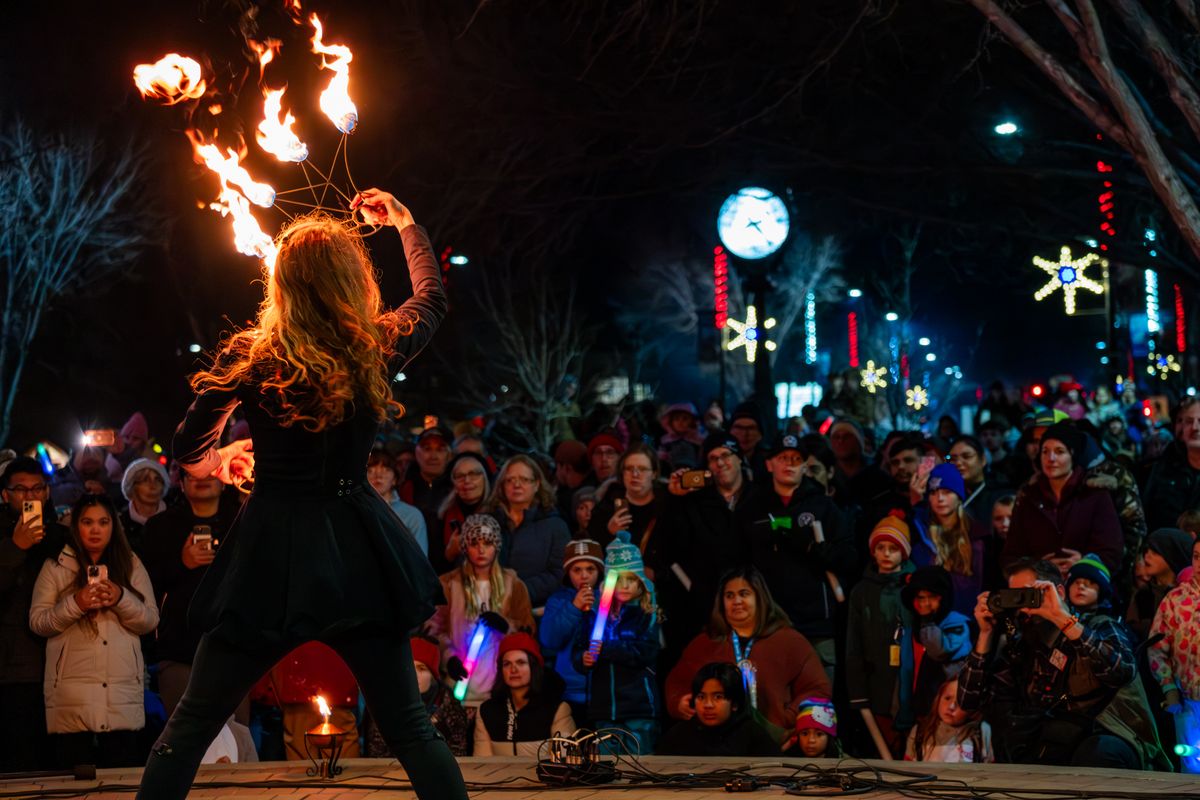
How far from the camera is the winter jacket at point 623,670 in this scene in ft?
26.6

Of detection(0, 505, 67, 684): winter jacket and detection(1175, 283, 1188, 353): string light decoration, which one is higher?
detection(1175, 283, 1188, 353): string light decoration

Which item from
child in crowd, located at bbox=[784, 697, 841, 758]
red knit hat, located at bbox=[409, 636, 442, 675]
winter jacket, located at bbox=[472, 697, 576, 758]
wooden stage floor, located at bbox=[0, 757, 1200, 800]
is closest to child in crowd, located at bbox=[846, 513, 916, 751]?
child in crowd, located at bbox=[784, 697, 841, 758]

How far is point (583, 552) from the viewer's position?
28.6 feet

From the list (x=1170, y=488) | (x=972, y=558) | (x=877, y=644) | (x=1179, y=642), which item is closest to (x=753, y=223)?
(x=1170, y=488)

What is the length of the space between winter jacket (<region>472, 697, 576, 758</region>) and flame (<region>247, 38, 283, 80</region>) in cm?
377

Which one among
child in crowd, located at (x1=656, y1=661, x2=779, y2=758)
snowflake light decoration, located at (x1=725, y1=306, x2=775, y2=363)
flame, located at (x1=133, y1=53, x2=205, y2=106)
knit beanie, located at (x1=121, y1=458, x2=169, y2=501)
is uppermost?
snowflake light decoration, located at (x1=725, y1=306, x2=775, y2=363)

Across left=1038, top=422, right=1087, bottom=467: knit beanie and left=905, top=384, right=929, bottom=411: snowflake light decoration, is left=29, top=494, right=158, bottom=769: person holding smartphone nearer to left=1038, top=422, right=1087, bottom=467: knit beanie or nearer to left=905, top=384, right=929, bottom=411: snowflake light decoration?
left=1038, top=422, right=1087, bottom=467: knit beanie

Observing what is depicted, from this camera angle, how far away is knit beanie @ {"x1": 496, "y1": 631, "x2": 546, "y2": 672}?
827 centimetres

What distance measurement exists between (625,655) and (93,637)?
9.77 feet

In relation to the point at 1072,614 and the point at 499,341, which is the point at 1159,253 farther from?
the point at 499,341

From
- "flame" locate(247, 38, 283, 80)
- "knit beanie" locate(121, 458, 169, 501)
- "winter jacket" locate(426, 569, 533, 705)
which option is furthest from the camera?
"knit beanie" locate(121, 458, 169, 501)

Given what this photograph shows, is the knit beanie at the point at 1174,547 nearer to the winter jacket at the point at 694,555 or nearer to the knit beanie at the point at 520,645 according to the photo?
the winter jacket at the point at 694,555

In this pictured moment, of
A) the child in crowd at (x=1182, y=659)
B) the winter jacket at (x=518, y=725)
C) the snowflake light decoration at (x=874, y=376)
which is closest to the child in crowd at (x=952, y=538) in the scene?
the child in crowd at (x=1182, y=659)

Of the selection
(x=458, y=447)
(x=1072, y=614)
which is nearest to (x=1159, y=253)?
(x=458, y=447)
